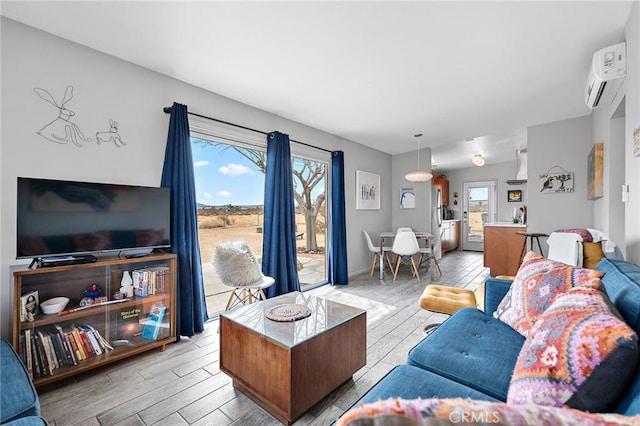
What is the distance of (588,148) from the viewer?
376 centimetres

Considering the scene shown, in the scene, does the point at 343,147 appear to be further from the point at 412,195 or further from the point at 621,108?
the point at 621,108

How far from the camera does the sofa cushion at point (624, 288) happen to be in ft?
3.05

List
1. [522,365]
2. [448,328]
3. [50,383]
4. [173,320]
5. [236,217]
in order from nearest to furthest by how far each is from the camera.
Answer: [522,365] < [448,328] < [50,383] < [173,320] < [236,217]

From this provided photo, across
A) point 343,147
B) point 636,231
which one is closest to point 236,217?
point 343,147

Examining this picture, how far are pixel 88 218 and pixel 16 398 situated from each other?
1281mm

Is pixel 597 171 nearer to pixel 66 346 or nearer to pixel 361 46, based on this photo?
pixel 361 46

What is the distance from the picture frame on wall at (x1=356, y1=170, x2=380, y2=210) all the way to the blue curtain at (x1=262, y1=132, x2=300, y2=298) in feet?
6.06

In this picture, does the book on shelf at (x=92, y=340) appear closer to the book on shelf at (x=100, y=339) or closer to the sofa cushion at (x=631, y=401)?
the book on shelf at (x=100, y=339)

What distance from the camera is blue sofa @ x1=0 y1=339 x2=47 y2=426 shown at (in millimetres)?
1035

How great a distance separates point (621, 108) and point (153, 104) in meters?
4.15

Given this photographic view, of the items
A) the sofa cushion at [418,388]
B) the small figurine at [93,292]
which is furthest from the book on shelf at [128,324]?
the sofa cushion at [418,388]

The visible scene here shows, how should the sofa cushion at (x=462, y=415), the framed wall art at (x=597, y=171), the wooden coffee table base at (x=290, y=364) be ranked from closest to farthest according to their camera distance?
the sofa cushion at (x=462, y=415) < the wooden coffee table base at (x=290, y=364) < the framed wall art at (x=597, y=171)

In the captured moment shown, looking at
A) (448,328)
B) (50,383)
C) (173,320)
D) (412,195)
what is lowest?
(50,383)

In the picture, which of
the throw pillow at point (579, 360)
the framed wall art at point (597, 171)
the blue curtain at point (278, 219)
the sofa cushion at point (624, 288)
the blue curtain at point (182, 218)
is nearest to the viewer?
the throw pillow at point (579, 360)
